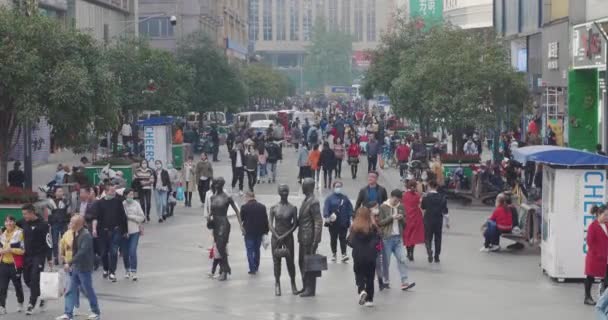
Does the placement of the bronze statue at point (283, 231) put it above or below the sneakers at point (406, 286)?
above

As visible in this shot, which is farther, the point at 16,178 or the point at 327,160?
the point at 327,160

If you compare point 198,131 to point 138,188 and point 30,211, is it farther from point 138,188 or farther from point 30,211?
point 30,211

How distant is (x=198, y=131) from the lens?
201 feet

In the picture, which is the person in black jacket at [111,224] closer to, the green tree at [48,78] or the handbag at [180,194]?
the green tree at [48,78]

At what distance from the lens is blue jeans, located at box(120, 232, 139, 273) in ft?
65.6

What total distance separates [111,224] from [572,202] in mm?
6691

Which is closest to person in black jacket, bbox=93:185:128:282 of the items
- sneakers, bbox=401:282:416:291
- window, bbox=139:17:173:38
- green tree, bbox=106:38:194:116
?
sneakers, bbox=401:282:416:291

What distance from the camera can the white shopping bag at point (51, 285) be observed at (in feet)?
52.7

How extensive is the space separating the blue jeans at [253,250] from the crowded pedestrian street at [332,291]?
0.21 m

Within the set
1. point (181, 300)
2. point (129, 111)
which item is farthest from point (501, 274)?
point (129, 111)

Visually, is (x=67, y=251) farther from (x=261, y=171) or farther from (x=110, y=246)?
(x=261, y=171)

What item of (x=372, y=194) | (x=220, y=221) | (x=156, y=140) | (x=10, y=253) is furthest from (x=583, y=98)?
(x=10, y=253)

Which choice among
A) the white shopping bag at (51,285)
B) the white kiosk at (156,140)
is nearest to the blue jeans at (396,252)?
the white shopping bag at (51,285)

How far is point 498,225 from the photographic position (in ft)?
77.0
